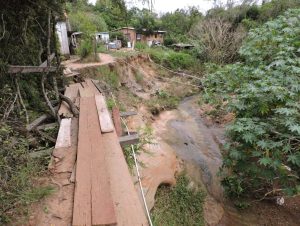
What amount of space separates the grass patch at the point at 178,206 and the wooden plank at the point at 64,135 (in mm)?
2173

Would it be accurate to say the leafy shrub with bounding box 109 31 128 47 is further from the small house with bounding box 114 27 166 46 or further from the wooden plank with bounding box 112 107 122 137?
the wooden plank with bounding box 112 107 122 137

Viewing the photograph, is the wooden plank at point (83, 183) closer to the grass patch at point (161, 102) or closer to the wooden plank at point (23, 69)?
the wooden plank at point (23, 69)

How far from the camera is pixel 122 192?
2209mm

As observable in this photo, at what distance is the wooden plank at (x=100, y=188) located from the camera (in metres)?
1.86

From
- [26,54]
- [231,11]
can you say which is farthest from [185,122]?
[231,11]

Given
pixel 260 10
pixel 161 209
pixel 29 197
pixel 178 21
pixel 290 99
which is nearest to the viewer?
pixel 29 197

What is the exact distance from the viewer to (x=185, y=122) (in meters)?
11.2

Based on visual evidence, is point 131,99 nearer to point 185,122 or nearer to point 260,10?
point 185,122

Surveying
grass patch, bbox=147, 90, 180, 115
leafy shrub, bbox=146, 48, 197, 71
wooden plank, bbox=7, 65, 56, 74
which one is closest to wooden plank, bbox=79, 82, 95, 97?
wooden plank, bbox=7, 65, 56, 74

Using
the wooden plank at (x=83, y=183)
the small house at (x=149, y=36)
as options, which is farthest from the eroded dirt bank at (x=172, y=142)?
the small house at (x=149, y=36)

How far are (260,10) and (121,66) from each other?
15.5 metres

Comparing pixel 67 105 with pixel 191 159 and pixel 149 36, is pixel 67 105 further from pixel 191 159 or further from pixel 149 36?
pixel 149 36

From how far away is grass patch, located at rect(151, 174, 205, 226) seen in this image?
451 centimetres

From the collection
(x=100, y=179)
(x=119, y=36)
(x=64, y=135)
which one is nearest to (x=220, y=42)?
(x=119, y=36)
